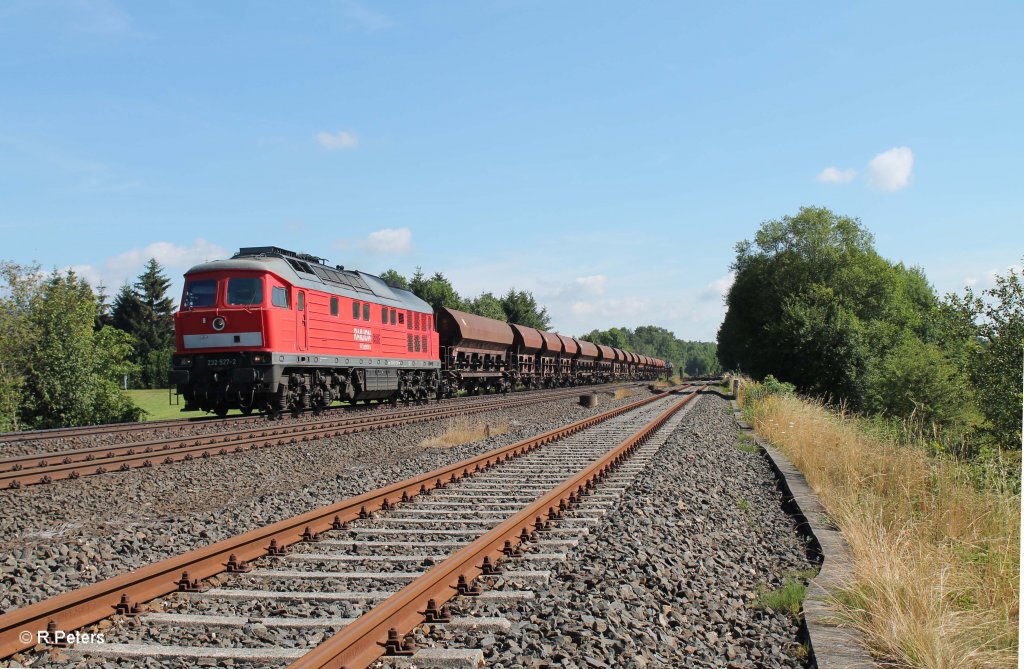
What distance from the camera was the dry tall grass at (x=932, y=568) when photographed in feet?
12.8

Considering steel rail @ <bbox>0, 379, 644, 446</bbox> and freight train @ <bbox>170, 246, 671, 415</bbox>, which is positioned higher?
freight train @ <bbox>170, 246, 671, 415</bbox>

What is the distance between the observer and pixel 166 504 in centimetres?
855

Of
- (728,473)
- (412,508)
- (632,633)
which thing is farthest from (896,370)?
(632,633)

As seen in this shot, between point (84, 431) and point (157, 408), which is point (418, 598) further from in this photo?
point (157, 408)

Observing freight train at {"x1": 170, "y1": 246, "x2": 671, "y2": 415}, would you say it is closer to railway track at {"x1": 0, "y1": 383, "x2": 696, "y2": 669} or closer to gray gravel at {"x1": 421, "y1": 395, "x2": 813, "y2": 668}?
railway track at {"x1": 0, "y1": 383, "x2": 696, "y2": 669}

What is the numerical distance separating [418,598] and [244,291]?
43.3 feet

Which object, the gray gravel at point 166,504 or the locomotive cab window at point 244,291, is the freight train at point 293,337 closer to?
the locomotive cab window at point 244,291

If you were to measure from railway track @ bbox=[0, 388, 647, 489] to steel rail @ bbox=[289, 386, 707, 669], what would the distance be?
6118 mm

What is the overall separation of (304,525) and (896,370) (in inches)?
1466

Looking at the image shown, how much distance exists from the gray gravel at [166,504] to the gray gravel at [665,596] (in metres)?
3.01

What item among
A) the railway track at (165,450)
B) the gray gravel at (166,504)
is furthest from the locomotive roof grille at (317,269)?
the gray gravel at (166,504)

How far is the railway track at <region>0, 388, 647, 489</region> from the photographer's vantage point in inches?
380

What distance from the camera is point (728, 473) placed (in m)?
10.6

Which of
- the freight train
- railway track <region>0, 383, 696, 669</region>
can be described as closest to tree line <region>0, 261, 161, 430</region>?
the freight train
